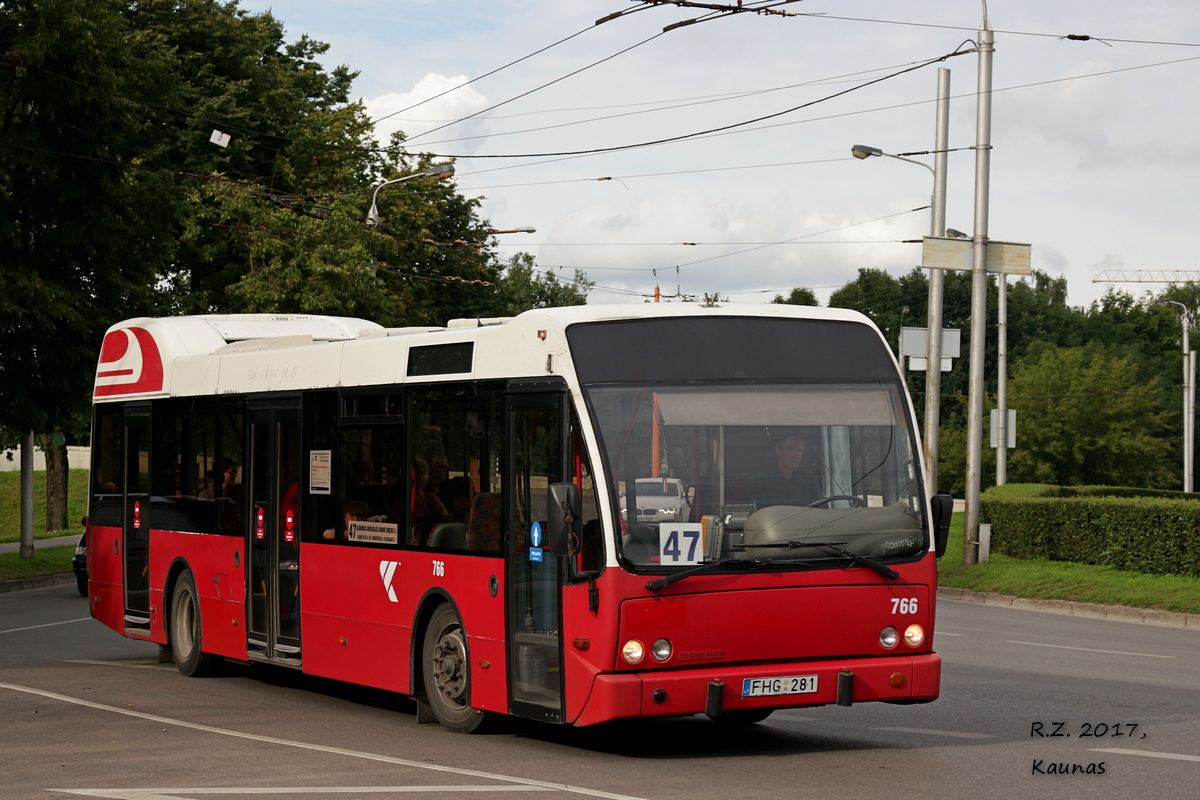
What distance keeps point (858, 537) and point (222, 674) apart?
7.48 m

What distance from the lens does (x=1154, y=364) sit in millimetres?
96625

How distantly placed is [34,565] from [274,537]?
63.1 feet

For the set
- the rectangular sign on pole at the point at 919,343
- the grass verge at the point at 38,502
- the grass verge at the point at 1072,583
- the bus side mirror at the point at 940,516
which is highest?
the rectangular sign on pole at the point at 919,343

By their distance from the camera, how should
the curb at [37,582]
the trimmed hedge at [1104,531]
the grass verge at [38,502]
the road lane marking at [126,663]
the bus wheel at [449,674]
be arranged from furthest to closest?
the grass verge at [38,502] → the curb at [37,582] → the trimmed hedge at [1104,531] → the road lane marking at [126,663] → the bus wheel at [449,674]

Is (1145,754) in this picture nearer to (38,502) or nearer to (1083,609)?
(1083,609)

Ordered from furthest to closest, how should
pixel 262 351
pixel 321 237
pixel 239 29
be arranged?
pixel 239 29 < pixel 321 237 < pixel 262 351

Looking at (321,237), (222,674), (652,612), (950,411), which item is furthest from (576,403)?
(950,411)

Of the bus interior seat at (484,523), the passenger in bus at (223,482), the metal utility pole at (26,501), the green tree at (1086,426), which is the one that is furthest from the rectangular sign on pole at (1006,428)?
the green tree at (1086,426)

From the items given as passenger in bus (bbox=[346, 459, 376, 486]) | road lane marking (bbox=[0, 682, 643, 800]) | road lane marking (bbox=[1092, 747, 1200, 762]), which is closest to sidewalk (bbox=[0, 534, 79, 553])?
road lane marking (bbox=[0, 682, 643, 800])

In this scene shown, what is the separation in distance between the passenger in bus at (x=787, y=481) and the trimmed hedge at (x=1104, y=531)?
1516cm

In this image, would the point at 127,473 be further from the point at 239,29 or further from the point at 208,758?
the point at 239,29

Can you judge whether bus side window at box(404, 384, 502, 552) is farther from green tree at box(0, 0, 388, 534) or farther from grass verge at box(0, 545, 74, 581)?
grass verge at box(0, 545, 74, 581)

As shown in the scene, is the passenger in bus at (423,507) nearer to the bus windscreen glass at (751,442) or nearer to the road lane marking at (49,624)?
the bus windscreen glass at (751,442)

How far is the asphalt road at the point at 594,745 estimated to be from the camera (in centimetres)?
827
